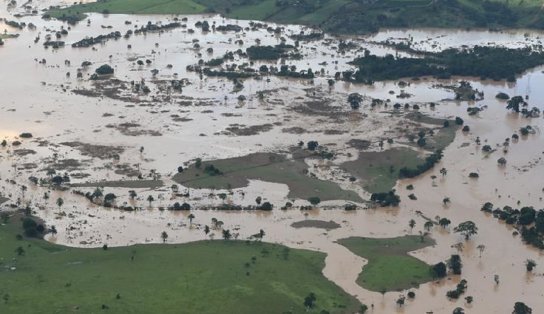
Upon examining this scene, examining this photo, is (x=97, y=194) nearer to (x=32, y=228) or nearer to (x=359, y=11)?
(x=32, y=228)

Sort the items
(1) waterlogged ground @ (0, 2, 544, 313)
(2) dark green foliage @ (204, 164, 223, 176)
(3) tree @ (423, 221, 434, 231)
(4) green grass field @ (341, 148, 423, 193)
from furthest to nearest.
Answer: (2) dark green foliage @ (204, 164, 223, 176) < (4) green grass field @ (341, 148, 423, 193) < (3) tree @ (423, 221, 434, 231) < (1) waterlogged ground @ (0, 2, 544, 313)

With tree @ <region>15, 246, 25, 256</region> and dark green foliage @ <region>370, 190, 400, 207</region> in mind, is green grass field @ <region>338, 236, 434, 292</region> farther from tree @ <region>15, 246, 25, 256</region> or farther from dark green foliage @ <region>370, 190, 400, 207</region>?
tree @ <region>15, 246, 25, 256</region>

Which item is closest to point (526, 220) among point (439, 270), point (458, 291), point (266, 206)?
point (439, 270)

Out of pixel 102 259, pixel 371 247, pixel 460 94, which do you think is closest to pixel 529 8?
pixel 460 94

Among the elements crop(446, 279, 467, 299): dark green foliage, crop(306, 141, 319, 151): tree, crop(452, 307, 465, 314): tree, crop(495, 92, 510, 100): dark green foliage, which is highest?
crop(495, 92, 510, 100): dark green foliage

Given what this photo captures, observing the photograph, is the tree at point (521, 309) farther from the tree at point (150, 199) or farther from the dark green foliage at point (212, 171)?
the dark green foliage at point (212, 171)

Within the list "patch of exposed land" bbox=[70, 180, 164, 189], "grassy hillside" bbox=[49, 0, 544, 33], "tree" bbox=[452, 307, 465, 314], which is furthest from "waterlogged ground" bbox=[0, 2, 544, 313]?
"grassy hillside" bbox=[49, 0, 544, 33]
